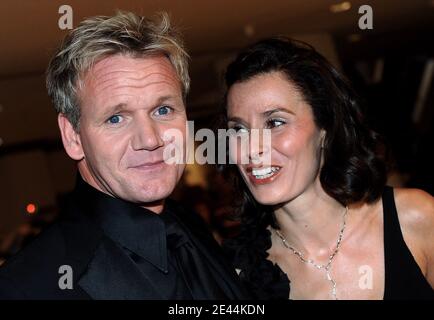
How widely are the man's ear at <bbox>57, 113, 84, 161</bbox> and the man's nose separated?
227mm

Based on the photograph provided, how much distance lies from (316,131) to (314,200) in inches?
12.4

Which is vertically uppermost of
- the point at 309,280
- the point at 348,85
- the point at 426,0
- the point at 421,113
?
the point at 426,0

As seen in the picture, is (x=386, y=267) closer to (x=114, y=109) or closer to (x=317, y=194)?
(x=317, y=194)

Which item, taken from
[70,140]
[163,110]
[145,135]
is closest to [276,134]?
[163,110]

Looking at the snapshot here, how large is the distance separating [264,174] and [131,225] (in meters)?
0.73

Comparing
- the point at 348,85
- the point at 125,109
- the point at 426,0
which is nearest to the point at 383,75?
the point at 426,0

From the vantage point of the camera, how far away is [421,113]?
14828 mm

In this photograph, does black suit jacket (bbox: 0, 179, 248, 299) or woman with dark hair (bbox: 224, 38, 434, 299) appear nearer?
black suit jacket (bbox: 0, 179, 248, 299)

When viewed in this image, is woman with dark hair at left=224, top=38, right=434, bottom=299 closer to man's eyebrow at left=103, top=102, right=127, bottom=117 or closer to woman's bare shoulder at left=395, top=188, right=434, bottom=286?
woman's bare shoulder at left=395, top=188, right=434, bottom=286

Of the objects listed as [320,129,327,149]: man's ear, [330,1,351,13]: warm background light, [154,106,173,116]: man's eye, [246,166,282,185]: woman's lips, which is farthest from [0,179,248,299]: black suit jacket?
[330,1,351,13]: warm background light

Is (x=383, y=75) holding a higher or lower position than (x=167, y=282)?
lower

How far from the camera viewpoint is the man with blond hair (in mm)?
1650

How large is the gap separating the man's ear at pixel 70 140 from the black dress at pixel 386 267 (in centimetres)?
99
